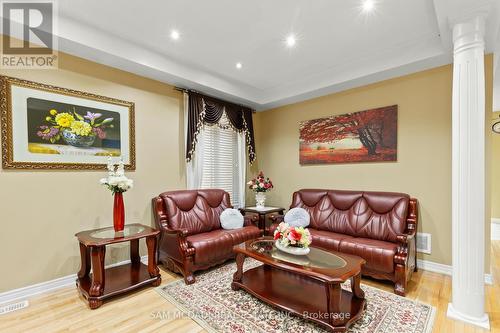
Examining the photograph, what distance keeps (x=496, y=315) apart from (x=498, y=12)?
2.70m

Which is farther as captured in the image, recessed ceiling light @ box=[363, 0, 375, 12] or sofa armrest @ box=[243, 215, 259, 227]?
sofa armrest @ box=[243, 215, 259, 227]

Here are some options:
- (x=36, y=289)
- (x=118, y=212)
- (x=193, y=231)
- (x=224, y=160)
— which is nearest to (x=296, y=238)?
(x=193, y=231)

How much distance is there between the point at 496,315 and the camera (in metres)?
2.23

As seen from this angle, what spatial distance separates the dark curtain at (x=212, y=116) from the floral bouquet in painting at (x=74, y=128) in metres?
1.17

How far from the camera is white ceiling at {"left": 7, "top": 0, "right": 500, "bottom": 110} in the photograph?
7.77ft

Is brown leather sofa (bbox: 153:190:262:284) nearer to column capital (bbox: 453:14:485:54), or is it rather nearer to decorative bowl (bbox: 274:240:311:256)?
decorative bowl (bbox: 274:240:311:256)

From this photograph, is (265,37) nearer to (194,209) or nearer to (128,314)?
(194,209)

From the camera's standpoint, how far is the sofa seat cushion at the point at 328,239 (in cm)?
312

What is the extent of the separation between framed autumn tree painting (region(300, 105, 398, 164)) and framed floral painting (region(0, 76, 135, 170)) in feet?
9.65

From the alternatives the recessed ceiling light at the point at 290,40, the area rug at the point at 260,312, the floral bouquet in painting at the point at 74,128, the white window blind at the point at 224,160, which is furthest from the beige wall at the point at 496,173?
the floral bouquet in painting at the point at 74,128

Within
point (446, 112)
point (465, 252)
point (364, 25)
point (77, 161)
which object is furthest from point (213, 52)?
point (465, 252)

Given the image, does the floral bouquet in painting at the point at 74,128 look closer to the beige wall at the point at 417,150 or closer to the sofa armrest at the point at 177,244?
the sofa armrest at the point at 177,244

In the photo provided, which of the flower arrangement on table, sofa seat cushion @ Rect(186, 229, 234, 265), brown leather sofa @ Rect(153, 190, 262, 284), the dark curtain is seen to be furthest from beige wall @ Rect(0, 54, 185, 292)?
sofa seat cushion @ Rect(186, 229, 234, 265)

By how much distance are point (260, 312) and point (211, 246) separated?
42.5 inches
